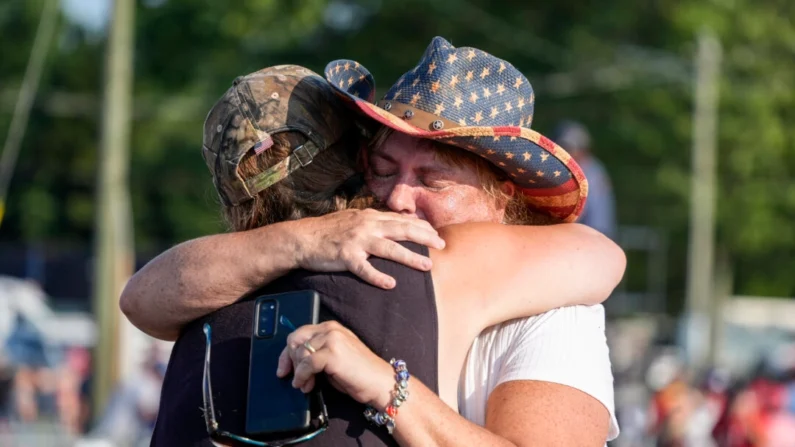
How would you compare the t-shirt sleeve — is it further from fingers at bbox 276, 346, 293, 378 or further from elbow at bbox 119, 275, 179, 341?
elbow at bbox 119, 275, 179, 341

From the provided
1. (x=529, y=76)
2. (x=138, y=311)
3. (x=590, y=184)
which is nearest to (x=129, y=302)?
(x=138, y=311)

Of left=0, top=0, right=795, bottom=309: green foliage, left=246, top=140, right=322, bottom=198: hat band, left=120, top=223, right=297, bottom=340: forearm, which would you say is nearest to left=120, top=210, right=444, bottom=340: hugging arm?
left=120, top=223, right=297, bottom=340: forearm

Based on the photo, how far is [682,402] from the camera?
13.6 meters

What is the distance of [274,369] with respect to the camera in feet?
7.48

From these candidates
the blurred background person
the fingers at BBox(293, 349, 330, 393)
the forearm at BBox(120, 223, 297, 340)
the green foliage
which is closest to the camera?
the fingers at BBox(293, 349, 330, 393)

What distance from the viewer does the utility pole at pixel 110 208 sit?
46.3 feet

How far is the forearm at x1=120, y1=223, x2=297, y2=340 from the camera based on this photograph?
2.44 meters

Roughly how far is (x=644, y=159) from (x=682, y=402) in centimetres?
1833

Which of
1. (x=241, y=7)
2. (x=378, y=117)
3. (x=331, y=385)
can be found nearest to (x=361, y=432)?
(x=331, y=385)

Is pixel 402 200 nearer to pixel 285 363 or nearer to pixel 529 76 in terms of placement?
pixel 285 363

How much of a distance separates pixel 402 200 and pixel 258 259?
1.27 feet

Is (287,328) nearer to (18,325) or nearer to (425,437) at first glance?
(425,437)

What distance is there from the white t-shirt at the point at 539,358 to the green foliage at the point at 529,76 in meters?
26.1

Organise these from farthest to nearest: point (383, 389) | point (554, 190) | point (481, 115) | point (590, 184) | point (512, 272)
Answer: point (590, 184) < point (554, 190) < point (481, 115) < point (512, 272) < point (383, 389)
